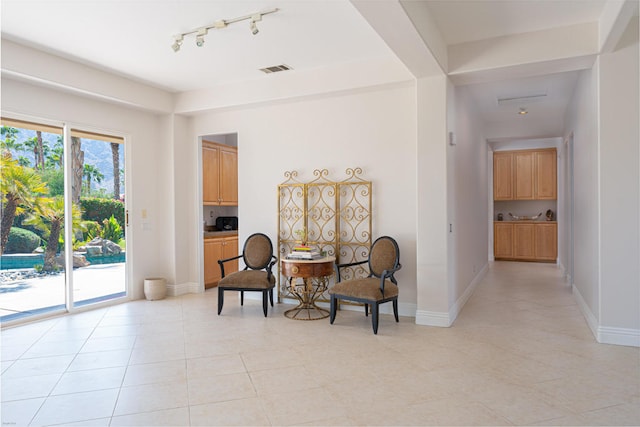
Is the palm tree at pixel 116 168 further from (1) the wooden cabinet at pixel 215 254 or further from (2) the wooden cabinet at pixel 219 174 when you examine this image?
(1) the wooden cabinet at pixel 215 254

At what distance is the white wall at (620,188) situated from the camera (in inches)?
139

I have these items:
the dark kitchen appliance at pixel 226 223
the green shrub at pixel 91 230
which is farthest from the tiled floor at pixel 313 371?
the dark kitchen appliance at pixel 226 223

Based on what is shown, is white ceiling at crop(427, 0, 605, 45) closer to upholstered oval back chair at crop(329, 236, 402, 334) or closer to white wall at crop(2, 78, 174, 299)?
upholstered oval back chair at crop(329, 236, 402, 334)

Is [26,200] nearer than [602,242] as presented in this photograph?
No

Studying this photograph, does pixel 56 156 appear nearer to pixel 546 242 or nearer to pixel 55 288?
pixel 55 288

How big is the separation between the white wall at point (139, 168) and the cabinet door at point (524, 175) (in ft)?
25.1

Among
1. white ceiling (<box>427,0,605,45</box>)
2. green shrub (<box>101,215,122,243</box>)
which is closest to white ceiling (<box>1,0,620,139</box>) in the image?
white ceiling (<box>427,0,605,45</box>)

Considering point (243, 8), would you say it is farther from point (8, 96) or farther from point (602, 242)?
point (602, 242)

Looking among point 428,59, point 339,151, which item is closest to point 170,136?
point 339,151

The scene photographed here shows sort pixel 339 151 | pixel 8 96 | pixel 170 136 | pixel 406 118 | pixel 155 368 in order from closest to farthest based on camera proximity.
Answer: pixel 155 368 < pixel 8 96 < pixel 406 118 < pixel 339 151 < pixel 170 136

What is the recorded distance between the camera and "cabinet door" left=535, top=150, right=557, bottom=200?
30.2 feet

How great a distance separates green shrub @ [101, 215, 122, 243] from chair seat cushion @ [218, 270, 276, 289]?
182 centimetres

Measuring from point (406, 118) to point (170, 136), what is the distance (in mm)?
3416

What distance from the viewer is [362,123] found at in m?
4.89
